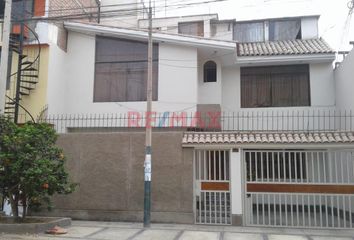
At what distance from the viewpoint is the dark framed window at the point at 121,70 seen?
14.4 m

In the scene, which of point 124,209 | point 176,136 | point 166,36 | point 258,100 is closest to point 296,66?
point 258,100

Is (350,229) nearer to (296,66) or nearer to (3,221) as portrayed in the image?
(296,66)

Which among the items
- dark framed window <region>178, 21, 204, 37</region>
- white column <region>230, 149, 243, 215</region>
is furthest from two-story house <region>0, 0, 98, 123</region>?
white column <region>230, 149, 243, 215</region>

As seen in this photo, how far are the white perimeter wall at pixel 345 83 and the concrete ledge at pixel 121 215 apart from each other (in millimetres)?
6833

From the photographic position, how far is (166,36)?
13898mm

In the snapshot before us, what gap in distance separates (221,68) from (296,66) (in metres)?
3.12

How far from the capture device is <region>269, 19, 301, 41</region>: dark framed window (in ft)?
58.0

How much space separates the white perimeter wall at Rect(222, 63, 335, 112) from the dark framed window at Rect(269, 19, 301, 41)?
313cm

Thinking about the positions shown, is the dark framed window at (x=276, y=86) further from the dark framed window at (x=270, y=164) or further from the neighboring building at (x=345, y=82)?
the dark framed window at (x=270, y=164)

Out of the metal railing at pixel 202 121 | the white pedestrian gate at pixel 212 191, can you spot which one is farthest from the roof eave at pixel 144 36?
the white pedestrian gate at pixel 212 191

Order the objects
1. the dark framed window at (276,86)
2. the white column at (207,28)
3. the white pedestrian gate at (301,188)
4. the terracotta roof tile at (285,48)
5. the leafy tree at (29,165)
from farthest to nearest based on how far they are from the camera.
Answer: the white column at (207,28)
the dark framed window at (276,86)
the terracotta roof tile at (285,48)
the white pedestrian gate at (301,188)
the leafy tree at (29,165)

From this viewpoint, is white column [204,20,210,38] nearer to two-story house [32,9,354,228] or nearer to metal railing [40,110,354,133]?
two-story house [32,9,354,228]

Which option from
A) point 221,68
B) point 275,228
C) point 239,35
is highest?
point 239,35

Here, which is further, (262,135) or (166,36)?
(166,36)
